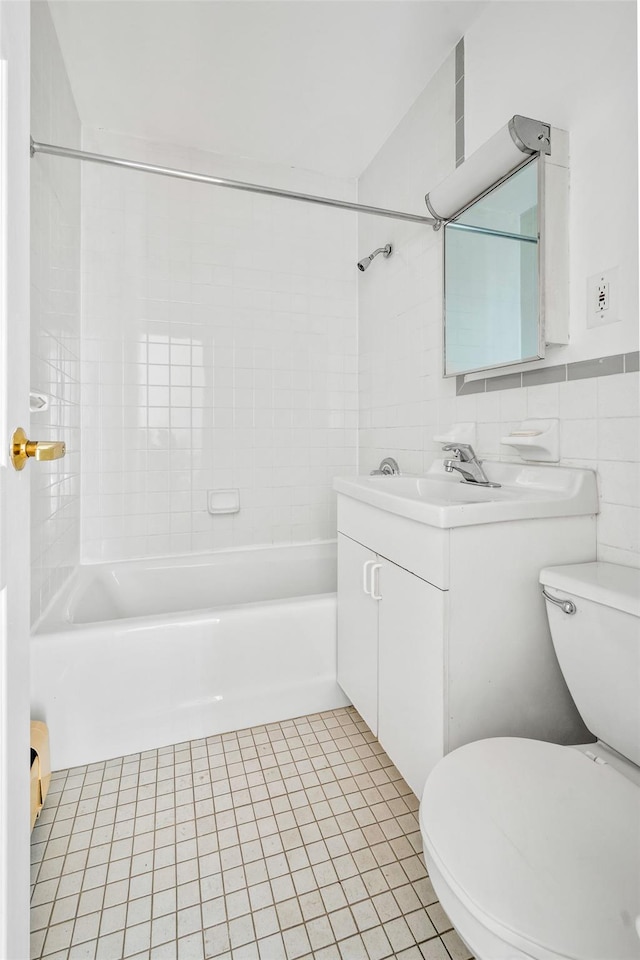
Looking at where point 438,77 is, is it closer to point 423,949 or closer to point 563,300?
point 563,300

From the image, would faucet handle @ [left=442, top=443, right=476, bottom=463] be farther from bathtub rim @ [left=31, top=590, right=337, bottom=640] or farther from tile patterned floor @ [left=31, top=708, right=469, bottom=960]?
tile patterned floor @ [left=31, top=708, right=469, bottom=960]

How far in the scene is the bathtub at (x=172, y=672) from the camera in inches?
57.1

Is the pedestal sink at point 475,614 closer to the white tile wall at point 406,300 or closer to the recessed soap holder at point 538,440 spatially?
the recessed soap holder at point 538,440

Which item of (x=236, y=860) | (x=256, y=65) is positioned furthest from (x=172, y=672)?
(x=256, y=65)

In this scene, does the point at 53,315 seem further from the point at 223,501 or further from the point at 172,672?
the point at 172,672

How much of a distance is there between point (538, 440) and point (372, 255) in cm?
146

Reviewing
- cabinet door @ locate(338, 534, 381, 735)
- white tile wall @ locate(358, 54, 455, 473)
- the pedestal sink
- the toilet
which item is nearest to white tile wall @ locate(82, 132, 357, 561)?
white tile wall @ locate(358, 54, 455, 473)

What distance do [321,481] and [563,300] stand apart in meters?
1.59

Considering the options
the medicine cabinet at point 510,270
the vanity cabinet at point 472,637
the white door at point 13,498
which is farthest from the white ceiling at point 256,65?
the vanity cabinet at point 472,637

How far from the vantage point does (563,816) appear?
2.65ft

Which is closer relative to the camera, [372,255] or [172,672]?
[172,672]

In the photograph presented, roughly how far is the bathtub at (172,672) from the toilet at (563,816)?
850 millimetres

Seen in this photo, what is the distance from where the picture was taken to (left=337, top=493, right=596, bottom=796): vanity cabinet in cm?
107

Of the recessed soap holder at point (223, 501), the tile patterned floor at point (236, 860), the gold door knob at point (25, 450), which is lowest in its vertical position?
the tile patterned floor at point (236, 860)
